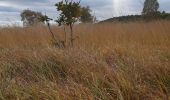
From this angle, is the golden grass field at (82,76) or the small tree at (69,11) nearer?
the golden grass field at (82,76)

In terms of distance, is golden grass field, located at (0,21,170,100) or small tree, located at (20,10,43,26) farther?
small tree, located at (20,10,43,26)

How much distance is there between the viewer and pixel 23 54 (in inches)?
216

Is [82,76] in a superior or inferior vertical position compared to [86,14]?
inferior

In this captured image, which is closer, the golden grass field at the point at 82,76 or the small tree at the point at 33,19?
the golden grass field at the point at 82,76

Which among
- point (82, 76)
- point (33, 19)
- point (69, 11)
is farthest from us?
point (33, 19)

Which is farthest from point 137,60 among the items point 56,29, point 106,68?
point 56,29

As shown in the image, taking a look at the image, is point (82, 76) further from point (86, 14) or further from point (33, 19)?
point (33, 19)

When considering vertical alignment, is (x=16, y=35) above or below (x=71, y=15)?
below

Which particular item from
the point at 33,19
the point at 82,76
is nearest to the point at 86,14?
the point at 82,76

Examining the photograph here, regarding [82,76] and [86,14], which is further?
[86,14]

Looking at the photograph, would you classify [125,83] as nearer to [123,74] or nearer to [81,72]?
[123,74]

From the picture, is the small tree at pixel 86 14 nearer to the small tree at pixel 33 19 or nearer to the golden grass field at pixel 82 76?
the small tree at pixel 33 19

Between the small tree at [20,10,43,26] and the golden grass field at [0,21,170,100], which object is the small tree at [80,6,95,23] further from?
the golden grass field at [0,21,170,100]

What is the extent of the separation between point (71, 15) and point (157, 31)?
9.21 ft
